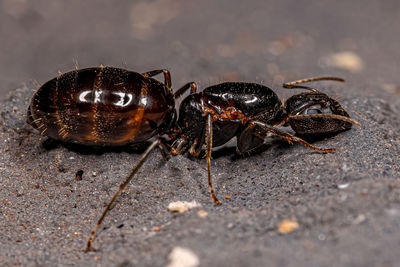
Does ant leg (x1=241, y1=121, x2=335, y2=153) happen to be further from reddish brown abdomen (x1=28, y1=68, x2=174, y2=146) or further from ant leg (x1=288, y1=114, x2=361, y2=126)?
reddish brown abdomen (x1=28, y1=68, x2=174, y2=146)

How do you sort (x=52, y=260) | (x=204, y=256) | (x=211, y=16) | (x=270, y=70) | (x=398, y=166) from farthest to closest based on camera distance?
(x=211, y=16) < (x=270, y=70) < (x=398, y=166) < (x=52, y=260) < (x=204, y=256)

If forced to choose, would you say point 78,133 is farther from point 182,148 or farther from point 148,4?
point 148,4

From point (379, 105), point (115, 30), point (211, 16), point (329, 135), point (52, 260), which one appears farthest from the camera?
point (211, 16)

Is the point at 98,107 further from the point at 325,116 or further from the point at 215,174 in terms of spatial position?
the point at 325,116

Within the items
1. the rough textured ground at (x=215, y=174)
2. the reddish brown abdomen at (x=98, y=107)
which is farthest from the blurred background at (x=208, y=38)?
the reddish brown abdomen at (x=98, y=107)

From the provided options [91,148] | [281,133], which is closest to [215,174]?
[281,133]

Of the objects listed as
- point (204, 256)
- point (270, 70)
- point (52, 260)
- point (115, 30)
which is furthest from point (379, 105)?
point (115, 30)
